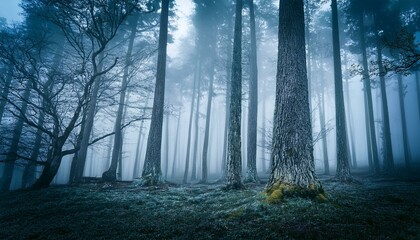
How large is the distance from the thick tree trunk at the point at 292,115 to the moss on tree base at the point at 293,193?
0.06m

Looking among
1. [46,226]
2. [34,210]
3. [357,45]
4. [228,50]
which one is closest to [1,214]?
[34,210]

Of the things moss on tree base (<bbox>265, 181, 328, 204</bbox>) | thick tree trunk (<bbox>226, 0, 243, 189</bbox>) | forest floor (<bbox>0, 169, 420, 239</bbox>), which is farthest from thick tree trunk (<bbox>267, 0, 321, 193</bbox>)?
thick tree trunk (<bbox>226, 0, 243, 189</bbox>)

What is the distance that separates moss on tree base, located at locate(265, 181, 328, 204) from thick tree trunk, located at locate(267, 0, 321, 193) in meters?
0.06

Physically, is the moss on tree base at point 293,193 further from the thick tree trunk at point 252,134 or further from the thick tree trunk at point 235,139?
the thick tree trunk at point 252,134

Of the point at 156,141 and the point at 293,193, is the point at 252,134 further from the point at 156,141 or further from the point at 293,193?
the point at 293,193

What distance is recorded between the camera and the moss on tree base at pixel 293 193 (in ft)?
17.0

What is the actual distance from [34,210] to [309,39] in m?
24.5

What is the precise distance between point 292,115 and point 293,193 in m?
2.09

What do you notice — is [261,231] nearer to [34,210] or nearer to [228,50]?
[34,210]

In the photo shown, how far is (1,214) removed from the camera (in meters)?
5.89

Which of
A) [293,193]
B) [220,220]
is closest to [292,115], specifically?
[293,193]

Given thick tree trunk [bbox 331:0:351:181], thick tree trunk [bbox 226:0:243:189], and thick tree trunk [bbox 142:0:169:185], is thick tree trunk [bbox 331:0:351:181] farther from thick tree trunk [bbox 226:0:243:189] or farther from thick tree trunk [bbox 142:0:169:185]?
thick tree trunk [bbox 142:0:169:185]

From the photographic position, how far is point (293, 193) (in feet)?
17.3

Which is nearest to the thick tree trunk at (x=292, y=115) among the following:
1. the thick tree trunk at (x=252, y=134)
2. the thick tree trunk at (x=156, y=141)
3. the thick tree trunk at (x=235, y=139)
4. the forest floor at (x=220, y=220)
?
the forest floor at (x=220, y=220)
